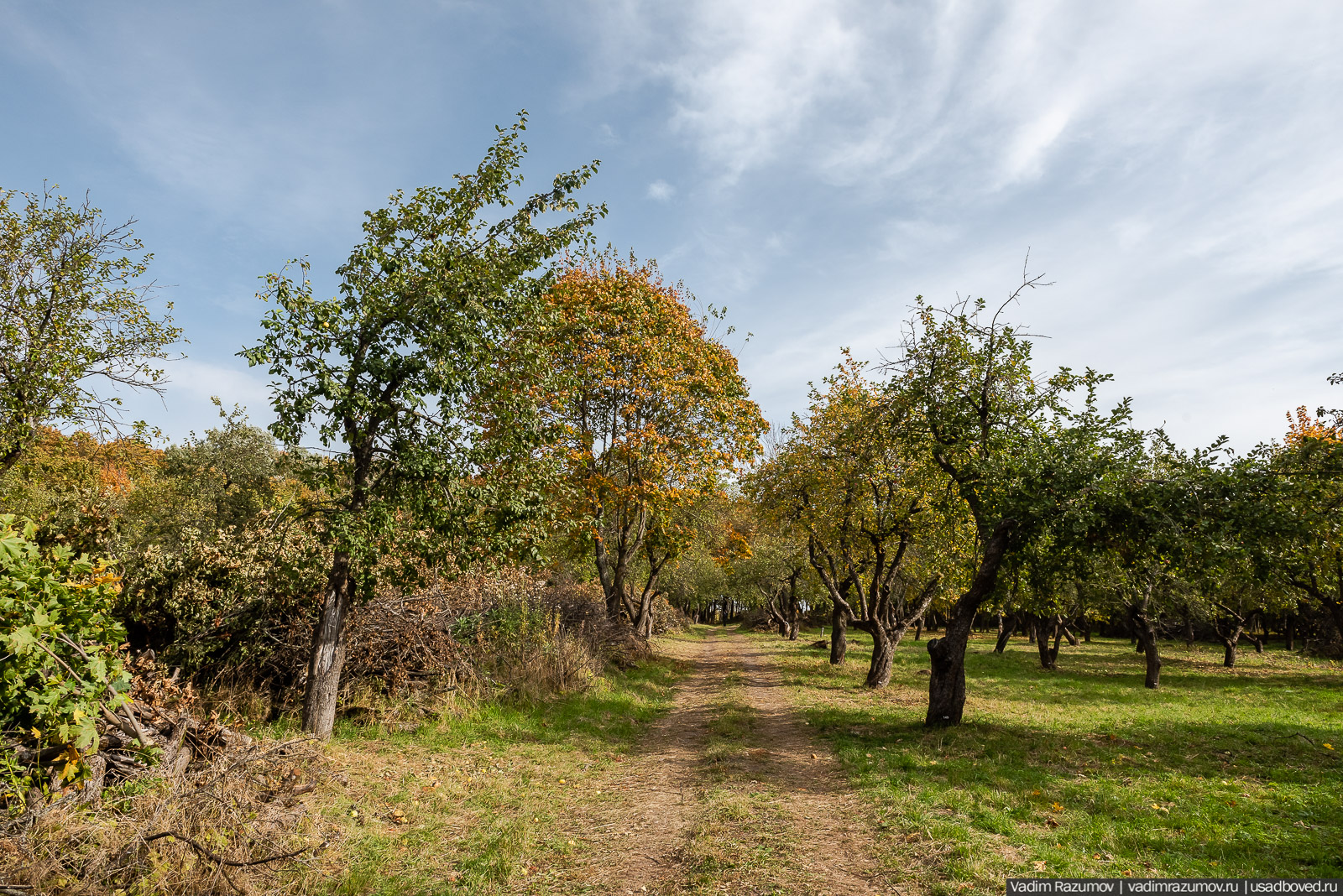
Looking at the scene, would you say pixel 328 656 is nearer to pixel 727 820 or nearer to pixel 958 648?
pixel 727 820

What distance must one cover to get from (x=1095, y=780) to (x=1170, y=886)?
12.7 ft

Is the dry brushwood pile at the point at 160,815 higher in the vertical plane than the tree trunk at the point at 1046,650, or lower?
higher

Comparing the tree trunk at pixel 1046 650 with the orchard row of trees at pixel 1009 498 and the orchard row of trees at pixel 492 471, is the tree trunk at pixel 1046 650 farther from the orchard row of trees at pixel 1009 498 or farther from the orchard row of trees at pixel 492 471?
the orchard row of trees at pixel 492 471

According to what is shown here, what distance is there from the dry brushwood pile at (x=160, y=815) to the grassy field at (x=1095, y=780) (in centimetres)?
612

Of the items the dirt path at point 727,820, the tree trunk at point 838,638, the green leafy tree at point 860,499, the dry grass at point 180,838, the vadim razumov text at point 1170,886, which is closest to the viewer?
the dry grass at point 180,838

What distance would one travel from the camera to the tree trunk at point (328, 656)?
970cm

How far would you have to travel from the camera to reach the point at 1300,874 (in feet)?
20.0

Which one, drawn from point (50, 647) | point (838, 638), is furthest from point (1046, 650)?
point (50, 647)

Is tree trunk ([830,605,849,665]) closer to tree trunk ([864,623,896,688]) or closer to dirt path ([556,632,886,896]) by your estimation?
tree trunk ([864,623,896,688])

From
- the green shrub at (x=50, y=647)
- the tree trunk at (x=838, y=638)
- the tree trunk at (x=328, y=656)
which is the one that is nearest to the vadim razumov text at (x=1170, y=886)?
the green shrub at (x=50, y=647)

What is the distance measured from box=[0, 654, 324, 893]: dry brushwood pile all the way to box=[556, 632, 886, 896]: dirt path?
2.97 m

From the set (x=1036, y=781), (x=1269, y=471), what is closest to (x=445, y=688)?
(x=1036, y=781)

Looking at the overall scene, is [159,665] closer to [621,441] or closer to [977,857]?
[977,857]

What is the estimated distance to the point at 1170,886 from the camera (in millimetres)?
5785
